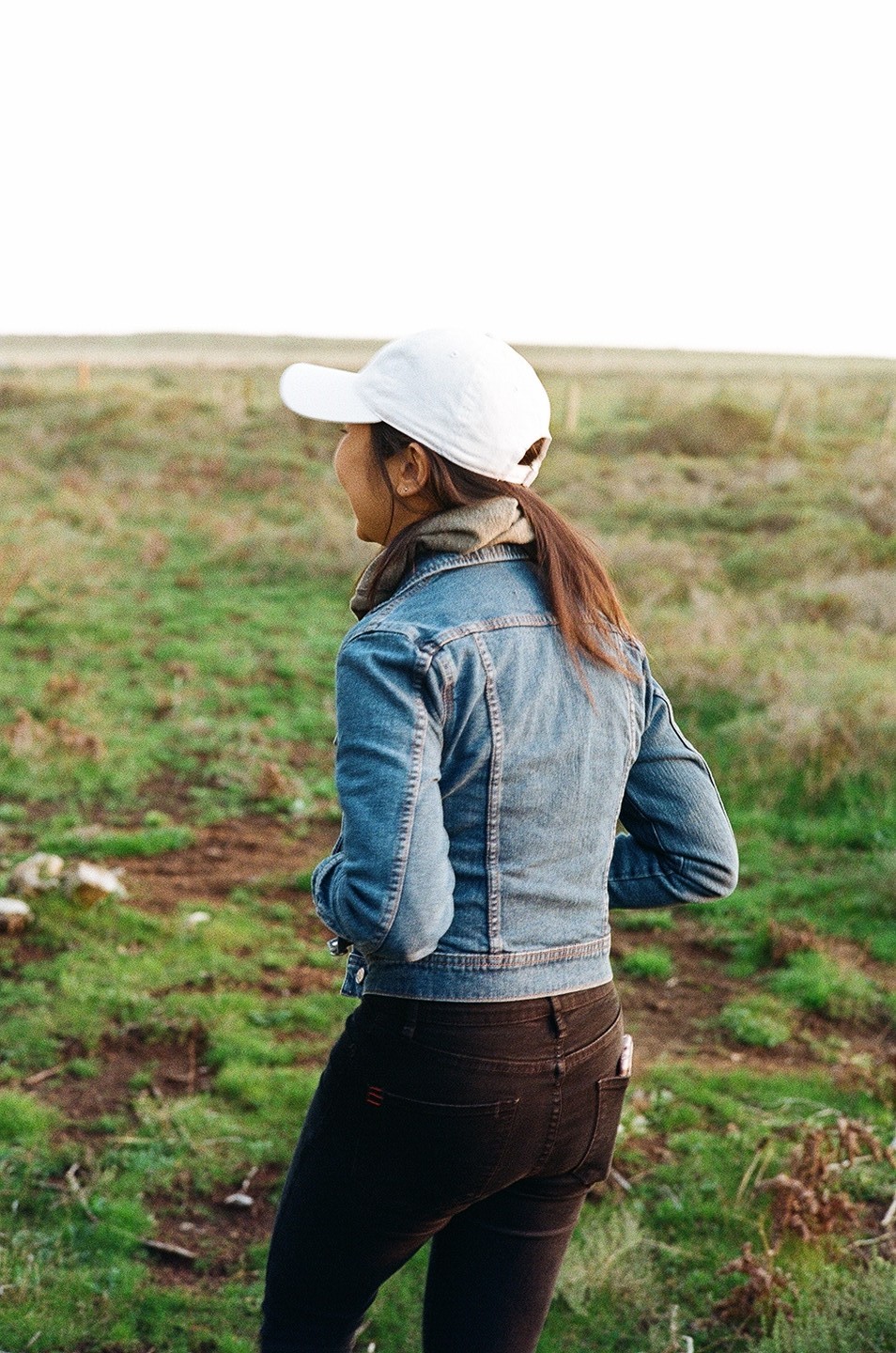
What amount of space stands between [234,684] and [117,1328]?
A: 7583 mm

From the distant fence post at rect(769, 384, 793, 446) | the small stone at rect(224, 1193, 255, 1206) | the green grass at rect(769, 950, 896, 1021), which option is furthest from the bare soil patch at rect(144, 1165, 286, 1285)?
the distant fence post at rect(769, 384, 793, 446)

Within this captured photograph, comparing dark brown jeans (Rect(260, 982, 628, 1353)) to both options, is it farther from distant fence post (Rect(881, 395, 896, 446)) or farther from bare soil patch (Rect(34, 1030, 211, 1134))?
distant fence post (Rect(881, 395, 896, 446))

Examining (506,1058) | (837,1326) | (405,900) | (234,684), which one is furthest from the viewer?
(234,684)

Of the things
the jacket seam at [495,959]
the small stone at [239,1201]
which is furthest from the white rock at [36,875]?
the jacket seam at [495,959]

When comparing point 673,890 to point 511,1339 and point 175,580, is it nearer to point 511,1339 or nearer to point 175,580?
point 511,1339

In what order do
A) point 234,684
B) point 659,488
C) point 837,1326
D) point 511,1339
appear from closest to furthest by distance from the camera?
point 511,1339 < point 837,1326 < point 234,684 < point 659,488

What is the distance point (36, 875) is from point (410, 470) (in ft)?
16.1

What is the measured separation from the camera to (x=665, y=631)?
11.0 m

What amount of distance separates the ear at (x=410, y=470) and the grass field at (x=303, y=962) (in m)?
2.45

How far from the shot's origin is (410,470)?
1695 mm

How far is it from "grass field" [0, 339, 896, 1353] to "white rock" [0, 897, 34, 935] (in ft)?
0.22

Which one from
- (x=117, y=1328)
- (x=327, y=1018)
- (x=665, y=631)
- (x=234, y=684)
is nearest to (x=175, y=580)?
(x=234, y=684)

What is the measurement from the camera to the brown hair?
5.52 feet

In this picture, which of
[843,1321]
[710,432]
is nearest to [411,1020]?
[843,1321]
